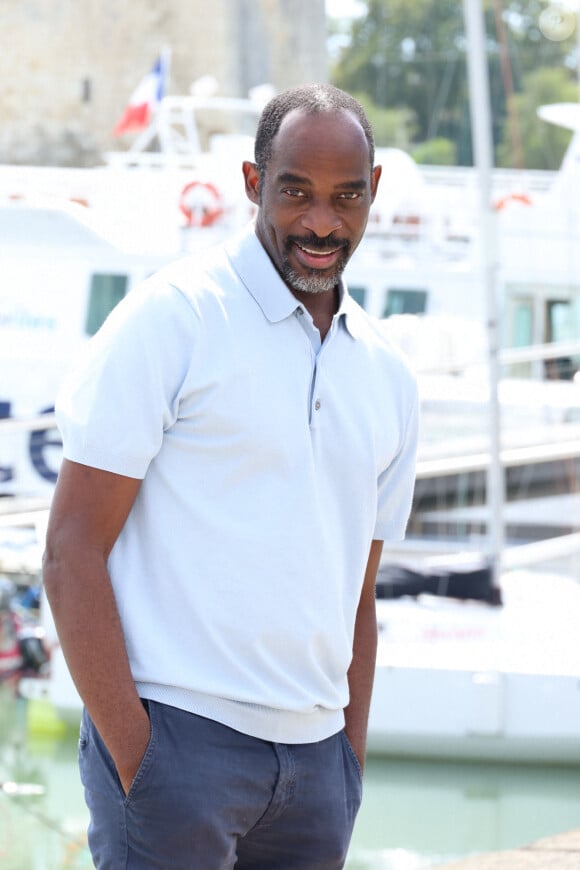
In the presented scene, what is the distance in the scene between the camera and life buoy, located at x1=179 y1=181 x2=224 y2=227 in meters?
11.9

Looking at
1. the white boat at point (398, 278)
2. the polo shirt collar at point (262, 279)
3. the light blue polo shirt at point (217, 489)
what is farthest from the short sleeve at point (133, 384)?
the white boat at point (398, 278)

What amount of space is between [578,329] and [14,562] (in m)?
5.04

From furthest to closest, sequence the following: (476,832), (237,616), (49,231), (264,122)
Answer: (49,231)
(476,832)
(264,122)
(237,616)

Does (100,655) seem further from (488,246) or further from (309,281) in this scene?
(488,246)

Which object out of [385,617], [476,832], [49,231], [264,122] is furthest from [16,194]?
[264,122]

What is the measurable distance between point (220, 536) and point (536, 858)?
67.2 inches

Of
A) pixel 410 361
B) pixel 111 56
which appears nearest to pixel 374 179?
pixel 410 361

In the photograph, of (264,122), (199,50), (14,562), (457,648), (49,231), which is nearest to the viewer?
(264,122)

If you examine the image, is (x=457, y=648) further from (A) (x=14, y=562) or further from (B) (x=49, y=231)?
(B) (x=49, y=231)

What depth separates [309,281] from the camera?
5.28 feet

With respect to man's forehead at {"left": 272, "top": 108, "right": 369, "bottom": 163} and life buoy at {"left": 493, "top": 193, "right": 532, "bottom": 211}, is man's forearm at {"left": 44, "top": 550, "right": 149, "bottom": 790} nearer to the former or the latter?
man's forehead at {"left": 272, "top": 108, "right": 369, "bottom": 163}

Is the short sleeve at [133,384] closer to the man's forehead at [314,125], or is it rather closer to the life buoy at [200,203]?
the man's forehead at [314,125]

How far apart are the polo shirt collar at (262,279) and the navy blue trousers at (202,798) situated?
0.43 m

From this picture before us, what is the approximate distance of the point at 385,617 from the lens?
6.78 m
